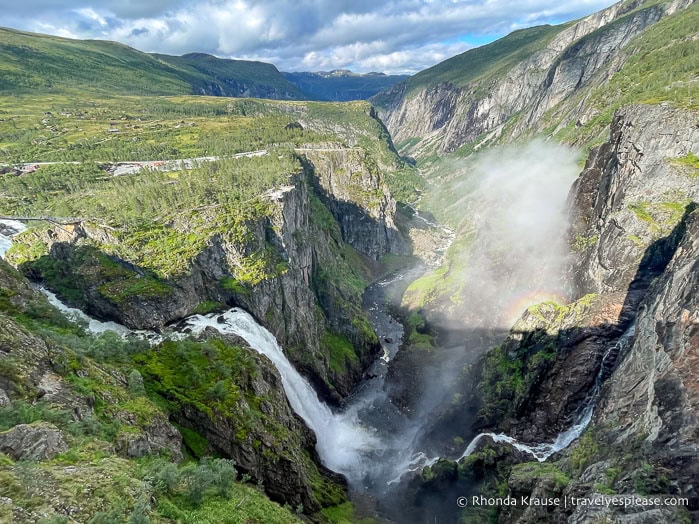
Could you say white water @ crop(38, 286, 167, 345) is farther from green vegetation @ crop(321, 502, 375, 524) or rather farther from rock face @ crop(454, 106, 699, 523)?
rock face @ crop(454, 106, 699, 523)

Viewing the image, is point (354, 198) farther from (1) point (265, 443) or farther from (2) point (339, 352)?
(1) point (265, 443)

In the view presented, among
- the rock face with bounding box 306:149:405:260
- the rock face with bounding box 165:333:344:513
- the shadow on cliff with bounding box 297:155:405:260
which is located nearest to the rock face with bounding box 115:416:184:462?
the rock face with bounding box 165:333:344:513

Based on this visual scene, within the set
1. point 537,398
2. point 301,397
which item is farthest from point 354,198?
point 537,398

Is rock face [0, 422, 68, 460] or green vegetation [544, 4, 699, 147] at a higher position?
green vegetation [544, 4, 699, 147]

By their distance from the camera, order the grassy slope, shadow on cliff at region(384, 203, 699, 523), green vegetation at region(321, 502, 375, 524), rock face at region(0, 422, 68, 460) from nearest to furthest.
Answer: rock face at region(0, 422, 68, 460)
green vegetation at region(321, 502, 375, 524)
shadow on cliff at region(384, 203, 699, 523)
the grassy slope

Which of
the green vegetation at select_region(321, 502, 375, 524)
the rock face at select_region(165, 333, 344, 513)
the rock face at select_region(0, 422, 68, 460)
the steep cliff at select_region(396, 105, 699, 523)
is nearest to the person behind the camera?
the rock face at select_region(0, 422, 68, 460)

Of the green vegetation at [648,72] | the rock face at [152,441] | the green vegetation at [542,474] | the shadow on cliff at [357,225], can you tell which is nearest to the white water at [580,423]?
the green vegetation at [542,474]
